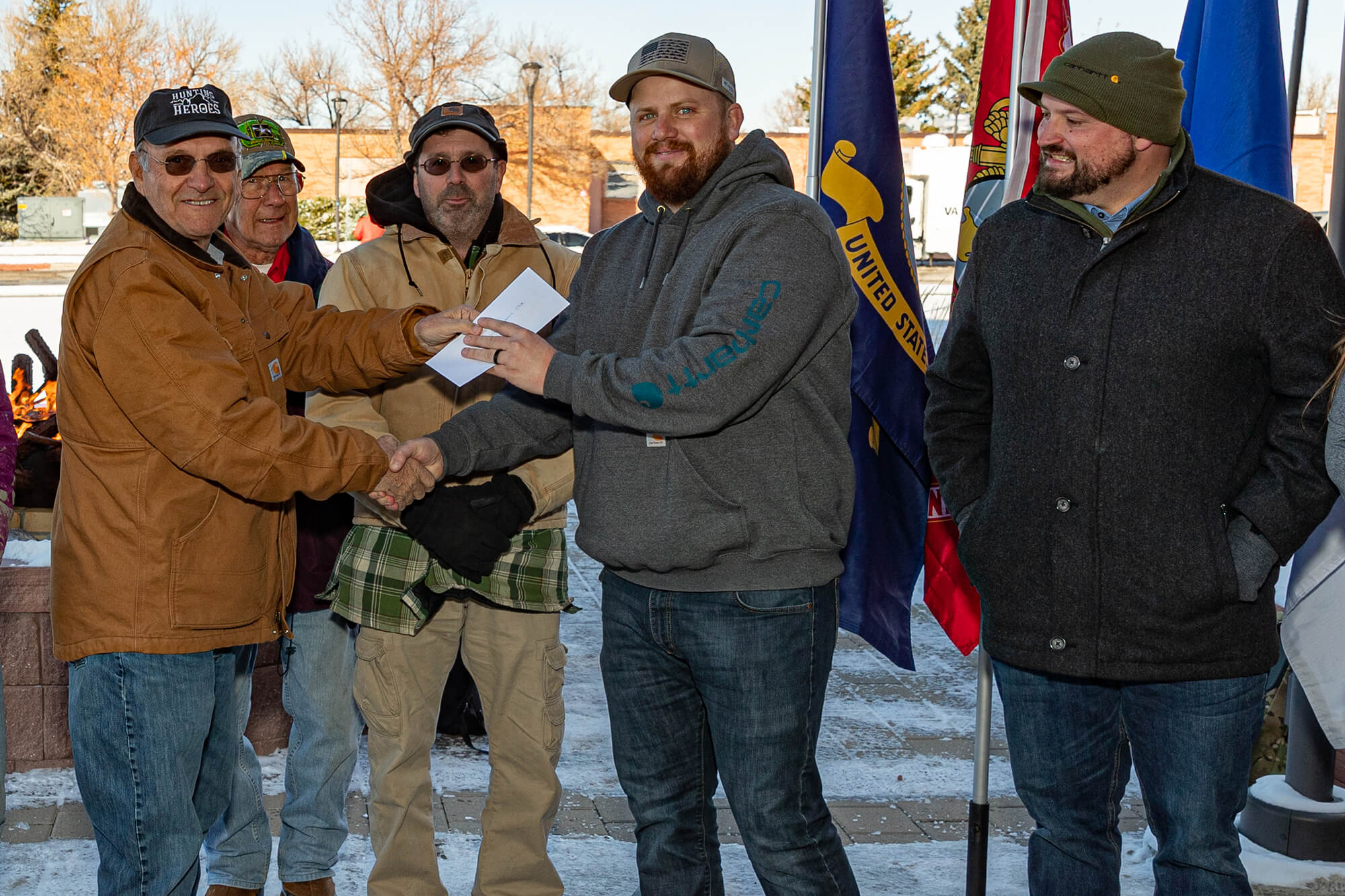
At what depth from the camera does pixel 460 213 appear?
3420 mm

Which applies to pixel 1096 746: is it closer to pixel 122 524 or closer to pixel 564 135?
pixel 122 524

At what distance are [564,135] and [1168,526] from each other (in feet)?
142

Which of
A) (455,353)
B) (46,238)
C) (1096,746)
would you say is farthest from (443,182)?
(46,238)

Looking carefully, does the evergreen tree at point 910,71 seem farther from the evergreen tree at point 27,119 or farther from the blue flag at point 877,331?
the blue flag at point 877,331

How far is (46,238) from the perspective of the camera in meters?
38.3

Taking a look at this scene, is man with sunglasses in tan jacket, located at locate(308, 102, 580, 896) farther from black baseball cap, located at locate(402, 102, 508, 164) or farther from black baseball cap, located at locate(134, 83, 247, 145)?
black baseball cap, located at locate(134, 83, 247, 145)

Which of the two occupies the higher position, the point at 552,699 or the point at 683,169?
the point at 683,169

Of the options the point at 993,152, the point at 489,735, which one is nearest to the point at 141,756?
the point at 489,735

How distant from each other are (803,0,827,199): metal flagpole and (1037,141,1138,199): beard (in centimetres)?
126

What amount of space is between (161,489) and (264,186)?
1.63m

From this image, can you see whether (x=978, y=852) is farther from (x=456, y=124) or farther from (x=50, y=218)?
(x=50, y=218)

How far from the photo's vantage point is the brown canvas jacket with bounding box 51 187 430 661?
259 cm

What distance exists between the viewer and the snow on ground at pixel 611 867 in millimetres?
3627

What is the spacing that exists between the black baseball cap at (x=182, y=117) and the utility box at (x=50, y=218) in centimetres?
4017
